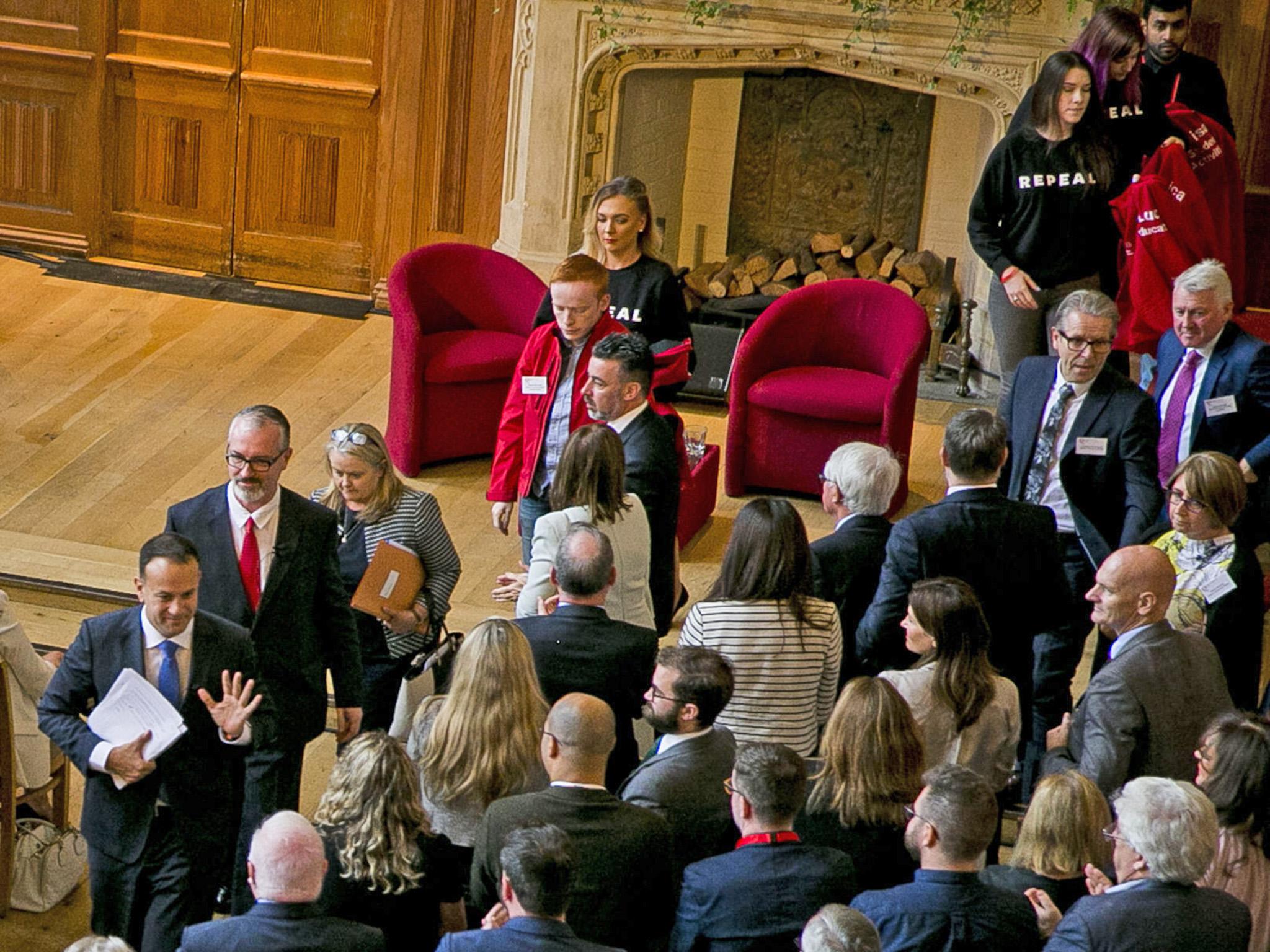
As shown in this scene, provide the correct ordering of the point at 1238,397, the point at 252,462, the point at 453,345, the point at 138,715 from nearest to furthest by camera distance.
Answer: the point at 138,715 < the point at 252,462 < the point at 1238,397 < the point at 453,345

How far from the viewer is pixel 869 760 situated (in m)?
3.54

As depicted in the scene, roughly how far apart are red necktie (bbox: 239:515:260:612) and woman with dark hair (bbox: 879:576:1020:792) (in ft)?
5.04

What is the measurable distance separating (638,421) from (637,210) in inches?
44.1

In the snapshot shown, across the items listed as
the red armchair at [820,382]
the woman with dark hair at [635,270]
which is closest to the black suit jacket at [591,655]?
the woman with dark hair at [635,270]

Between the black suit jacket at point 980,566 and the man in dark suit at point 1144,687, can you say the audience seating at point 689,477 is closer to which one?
the black suit jacket at point 980,566

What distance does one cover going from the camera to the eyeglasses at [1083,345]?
15.7ft

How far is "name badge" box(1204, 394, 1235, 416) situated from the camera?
200 inches

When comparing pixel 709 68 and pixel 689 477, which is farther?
pixel 709 68

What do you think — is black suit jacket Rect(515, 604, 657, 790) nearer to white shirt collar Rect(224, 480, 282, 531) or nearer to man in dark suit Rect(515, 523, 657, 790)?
man in dark suit Rect(515, 523, 657, 790)

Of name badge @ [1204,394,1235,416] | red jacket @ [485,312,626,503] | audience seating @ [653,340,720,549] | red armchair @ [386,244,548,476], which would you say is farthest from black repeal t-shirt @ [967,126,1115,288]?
red armchair @ [386,244,548,476]

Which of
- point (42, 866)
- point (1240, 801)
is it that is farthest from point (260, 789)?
point (1240, 801)

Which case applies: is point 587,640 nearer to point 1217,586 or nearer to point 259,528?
point 259,528

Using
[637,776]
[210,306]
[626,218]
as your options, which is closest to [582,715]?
[637,776]

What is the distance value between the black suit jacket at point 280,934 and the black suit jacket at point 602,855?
34cm
